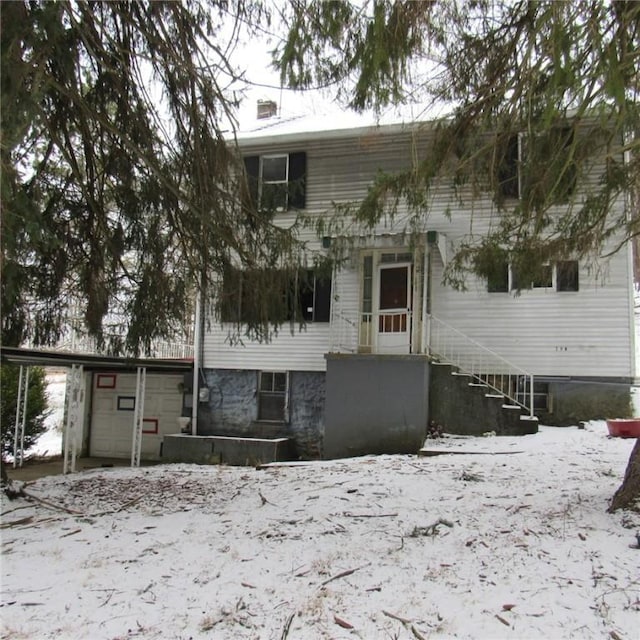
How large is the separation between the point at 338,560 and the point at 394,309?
8.32 metres

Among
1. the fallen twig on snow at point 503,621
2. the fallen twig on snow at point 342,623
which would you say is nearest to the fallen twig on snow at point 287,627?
the fallen twig on snow at point 342,623

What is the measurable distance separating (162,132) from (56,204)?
1.40 meters

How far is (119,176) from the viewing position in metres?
6.38

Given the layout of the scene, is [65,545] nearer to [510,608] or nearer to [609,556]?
[510,608]

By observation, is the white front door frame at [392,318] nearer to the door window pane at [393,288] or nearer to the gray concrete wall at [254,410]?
the door window pane at [393,288]

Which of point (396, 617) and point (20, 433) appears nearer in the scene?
point (396, 617)

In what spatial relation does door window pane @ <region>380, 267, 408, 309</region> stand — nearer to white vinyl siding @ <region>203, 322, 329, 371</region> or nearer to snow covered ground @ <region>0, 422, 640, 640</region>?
white vinyl siding @ <region>203, 322, 329, 371</region>

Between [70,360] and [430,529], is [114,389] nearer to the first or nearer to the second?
[70,360]

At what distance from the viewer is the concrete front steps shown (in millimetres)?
10461

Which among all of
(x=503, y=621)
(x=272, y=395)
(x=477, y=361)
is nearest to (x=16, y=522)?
(x=503, y=621)

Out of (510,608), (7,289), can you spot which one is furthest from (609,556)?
(7,289)

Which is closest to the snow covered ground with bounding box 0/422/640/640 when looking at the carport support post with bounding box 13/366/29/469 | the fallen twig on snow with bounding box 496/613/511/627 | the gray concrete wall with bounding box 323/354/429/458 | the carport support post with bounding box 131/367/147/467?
the fallen twig on snow with bounding box 496/613/511/627

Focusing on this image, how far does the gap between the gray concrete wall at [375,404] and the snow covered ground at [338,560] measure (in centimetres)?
364

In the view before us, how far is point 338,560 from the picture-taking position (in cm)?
439
